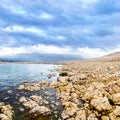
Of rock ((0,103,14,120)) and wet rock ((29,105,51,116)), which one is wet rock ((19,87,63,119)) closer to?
wet rock ((29,105,51,116))

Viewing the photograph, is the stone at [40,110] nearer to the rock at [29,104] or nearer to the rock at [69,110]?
the rock at [29,104]

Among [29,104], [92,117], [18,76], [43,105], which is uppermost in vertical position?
[18,76]

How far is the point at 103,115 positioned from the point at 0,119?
715 centimetres

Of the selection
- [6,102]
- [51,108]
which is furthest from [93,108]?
[6,102]

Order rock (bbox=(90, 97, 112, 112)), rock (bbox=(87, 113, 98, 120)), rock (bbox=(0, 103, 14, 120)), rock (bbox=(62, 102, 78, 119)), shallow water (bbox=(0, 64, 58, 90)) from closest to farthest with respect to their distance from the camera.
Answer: rock (bbox=(87, 113, 98, 120)) → rock (bbox=(0, 103, 14, 120)) → rock (bbox=(90, 97, 112, 112)) → rock (bbox=(62, 102, 78, 119)) → shallow water (bbox=(0, 64, 58, 90))

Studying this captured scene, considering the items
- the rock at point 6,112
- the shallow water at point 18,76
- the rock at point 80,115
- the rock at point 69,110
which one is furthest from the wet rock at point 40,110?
the shallow water at point 18,76

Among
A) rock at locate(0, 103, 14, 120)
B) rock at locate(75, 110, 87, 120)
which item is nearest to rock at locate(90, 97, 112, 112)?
rock at locate(75, 110, 87, 120)

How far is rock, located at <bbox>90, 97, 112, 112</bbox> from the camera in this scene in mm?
18375

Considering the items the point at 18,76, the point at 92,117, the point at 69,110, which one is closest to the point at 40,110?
the point at 69,110

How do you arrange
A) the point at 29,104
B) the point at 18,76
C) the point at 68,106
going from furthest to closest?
the point at 18,76 < the point at 29,104 < the point at 68,106

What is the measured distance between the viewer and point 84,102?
21.7m

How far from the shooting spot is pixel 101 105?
18.6m

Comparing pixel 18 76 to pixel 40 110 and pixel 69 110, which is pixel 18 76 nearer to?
pixel 40 110

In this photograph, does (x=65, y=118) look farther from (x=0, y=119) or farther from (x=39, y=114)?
(x=0, y=119)
